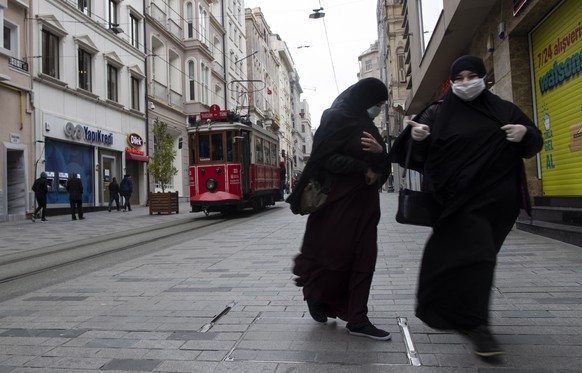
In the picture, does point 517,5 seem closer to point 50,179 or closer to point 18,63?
point 18,63

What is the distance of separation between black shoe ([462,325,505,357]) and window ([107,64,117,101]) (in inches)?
889

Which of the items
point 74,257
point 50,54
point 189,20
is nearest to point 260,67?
point 189,20

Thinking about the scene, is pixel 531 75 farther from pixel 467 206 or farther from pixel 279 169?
pixel 279 169

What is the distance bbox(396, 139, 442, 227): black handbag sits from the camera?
2.88 metres

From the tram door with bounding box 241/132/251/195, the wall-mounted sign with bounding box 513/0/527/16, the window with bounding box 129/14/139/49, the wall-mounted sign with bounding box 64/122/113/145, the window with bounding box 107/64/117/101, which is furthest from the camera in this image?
the window with bounding box 129/14/139/49

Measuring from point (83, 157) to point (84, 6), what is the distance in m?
6.64

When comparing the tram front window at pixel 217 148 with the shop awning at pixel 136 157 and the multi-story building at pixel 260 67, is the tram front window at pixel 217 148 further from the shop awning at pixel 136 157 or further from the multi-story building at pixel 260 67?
the multi-story building at pixel 260 67

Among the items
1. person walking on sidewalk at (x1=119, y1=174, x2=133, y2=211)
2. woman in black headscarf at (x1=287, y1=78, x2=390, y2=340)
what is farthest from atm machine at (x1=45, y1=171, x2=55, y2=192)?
woman in black headscarf at (x1=287, y1=78, x2=390, y2=340)

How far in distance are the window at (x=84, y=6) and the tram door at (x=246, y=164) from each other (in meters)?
10.7

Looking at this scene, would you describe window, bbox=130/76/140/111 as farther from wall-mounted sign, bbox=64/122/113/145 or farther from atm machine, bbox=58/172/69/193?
atm machine, bbox=58/172/69/193

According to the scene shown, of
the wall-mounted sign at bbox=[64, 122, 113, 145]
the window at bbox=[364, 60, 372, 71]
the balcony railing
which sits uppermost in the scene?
the window at bbox=[364, 60, 372, 71]

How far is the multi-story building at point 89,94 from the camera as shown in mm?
17766

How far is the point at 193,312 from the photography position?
402 cm

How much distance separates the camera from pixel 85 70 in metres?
20.7
